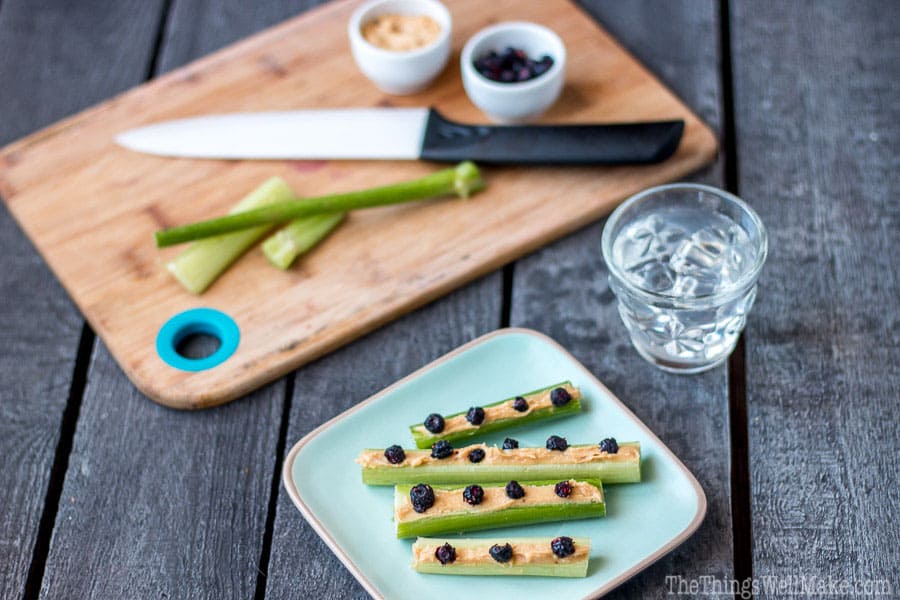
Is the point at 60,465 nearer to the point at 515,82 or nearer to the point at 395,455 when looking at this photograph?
the point at 395,455

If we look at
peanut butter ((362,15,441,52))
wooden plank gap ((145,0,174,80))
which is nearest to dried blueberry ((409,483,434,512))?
peanut butter ((362,15,441,52))

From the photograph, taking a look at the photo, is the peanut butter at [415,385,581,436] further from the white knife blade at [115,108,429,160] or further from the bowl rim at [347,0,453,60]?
the bowl rim at [347,0,453,60]

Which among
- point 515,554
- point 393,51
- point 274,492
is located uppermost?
point 393,51

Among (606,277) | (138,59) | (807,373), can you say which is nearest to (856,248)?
(807,373)

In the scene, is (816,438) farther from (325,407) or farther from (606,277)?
(325,407)

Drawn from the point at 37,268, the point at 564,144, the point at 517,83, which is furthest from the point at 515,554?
the point at 37,268

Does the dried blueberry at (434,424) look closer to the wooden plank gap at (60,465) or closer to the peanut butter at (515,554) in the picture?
the peanut butter at (515,554)
